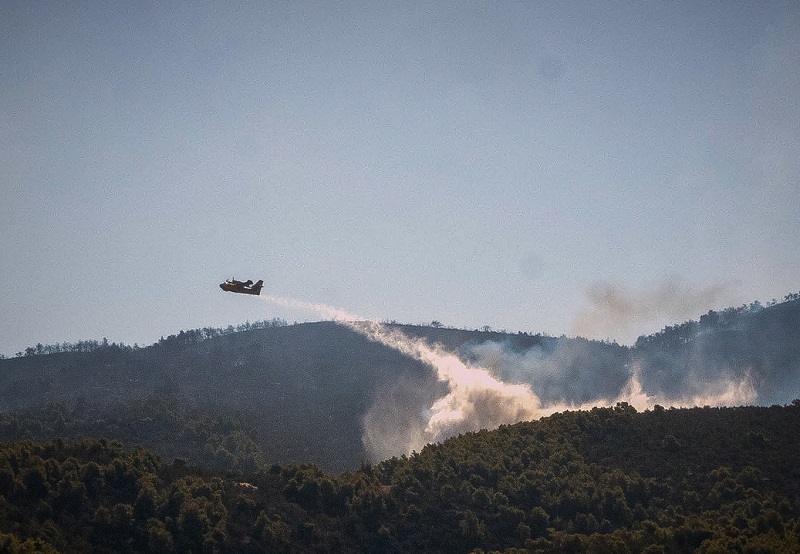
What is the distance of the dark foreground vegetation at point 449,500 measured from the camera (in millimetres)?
70688

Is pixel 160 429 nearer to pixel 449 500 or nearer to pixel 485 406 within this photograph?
pixel 485 406

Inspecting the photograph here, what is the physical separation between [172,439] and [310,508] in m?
77.1

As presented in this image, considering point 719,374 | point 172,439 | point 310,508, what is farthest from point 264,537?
point 719,374

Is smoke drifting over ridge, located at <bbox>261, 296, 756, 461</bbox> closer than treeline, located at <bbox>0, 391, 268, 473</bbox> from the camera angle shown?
No

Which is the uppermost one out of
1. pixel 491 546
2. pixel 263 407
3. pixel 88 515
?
pixel 263 407

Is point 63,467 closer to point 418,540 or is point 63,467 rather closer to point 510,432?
point 418,540

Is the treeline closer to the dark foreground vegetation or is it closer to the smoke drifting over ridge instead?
the smoke drifting over ridge

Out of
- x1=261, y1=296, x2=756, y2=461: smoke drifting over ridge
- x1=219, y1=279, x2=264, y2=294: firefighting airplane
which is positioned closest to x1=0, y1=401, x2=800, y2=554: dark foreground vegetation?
x1=219, y1=279, x2=264, y2=294: firefighting airplane

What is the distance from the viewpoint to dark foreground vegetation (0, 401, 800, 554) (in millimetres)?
70688

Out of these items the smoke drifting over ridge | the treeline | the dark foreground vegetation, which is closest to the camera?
the dark foreground vegetation

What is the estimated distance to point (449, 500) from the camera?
83562 millimetres

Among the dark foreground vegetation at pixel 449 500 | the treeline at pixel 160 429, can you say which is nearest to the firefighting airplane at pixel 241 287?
the dark foreground vegetation at pixel 449 500

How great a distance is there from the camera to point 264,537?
2899 inches

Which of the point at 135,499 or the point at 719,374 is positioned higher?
the point at 719,374
